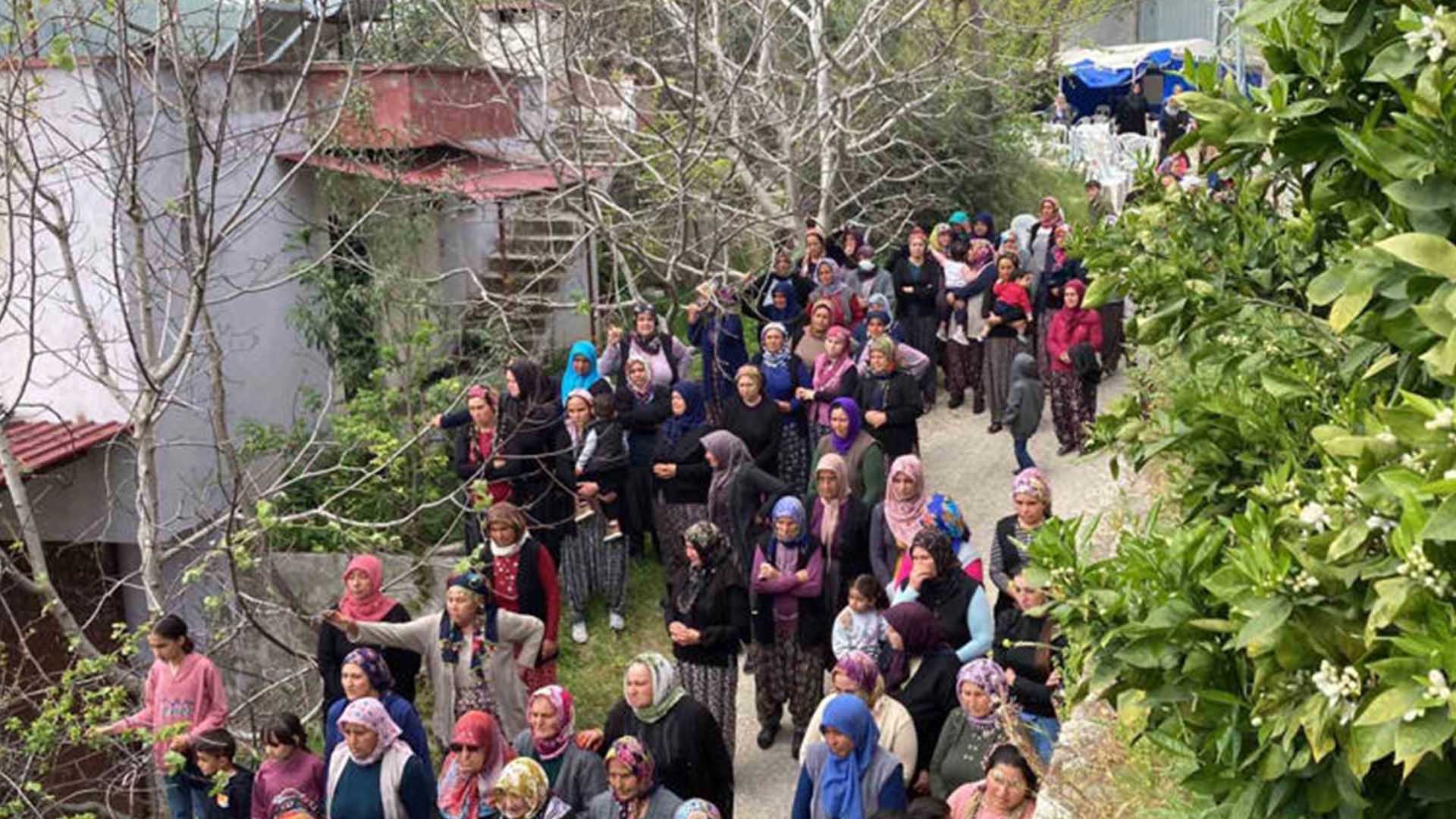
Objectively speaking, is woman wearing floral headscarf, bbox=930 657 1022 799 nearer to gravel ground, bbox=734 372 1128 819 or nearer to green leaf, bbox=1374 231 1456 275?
gravel ground, bbox=734 372 1128 819

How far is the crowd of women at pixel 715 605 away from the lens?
270 inches

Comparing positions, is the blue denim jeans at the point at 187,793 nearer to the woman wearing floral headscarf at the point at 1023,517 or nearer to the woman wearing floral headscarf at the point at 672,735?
the woman wearing floral headscarf at the point at 672,735

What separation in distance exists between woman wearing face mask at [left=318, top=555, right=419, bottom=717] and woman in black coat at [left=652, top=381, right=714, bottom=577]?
2342mm

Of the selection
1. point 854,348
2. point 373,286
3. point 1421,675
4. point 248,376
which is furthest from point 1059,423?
point 1421,675

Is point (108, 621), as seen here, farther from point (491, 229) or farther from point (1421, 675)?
point (1421, 675)

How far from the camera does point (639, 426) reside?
10844 millimetres

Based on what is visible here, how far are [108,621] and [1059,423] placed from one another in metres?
7.36

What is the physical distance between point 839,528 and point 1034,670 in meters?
2.07

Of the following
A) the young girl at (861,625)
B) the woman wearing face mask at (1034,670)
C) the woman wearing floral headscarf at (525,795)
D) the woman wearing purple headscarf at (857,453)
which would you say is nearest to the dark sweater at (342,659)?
the woman wearing floral headscarf at (525,795)

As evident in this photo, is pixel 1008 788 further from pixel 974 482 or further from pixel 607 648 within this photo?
pixel 974 482

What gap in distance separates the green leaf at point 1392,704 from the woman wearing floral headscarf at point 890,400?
8185mm

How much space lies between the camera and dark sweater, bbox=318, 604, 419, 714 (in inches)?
318

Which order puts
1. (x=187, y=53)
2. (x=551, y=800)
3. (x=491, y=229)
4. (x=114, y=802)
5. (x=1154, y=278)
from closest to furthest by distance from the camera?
(x=1154, y=278)
(x=551, y=800)
(x=187, y=53)
(x=114, y=802)
(x=491, y=229)

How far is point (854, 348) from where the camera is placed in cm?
1178
